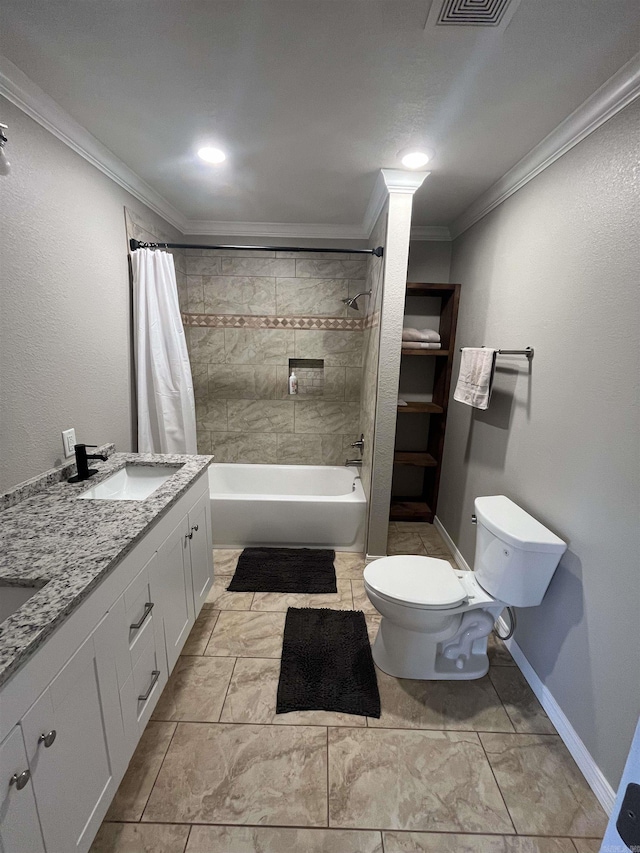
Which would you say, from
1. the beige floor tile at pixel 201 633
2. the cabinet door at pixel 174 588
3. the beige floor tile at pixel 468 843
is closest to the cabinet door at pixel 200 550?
the cabinet door at pixel 174 588

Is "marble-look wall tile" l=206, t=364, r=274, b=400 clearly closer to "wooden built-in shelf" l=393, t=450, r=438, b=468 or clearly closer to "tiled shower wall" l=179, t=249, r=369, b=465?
"tiled shower wall" l=179, t=249, r=369, b=465

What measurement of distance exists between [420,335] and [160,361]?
1.86m

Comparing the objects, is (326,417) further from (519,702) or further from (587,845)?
(587,845)

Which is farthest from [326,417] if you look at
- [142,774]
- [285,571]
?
[142,774]

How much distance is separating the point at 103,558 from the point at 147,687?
603 mm

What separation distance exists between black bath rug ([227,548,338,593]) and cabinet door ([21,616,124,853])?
124 centimetres

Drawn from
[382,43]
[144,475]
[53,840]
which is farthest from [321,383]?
[53,840]

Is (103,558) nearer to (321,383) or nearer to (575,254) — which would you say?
(575,254)

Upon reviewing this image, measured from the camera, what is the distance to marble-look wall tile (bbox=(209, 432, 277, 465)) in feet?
11.1

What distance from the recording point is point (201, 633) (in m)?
1.94

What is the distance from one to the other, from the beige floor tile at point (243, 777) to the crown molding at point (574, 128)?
2.51m

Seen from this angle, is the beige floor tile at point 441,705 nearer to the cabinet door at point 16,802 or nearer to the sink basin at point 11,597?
the cabinet door at point 16,802

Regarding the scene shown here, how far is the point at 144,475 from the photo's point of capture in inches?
73.7

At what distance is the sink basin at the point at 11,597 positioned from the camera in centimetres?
97
